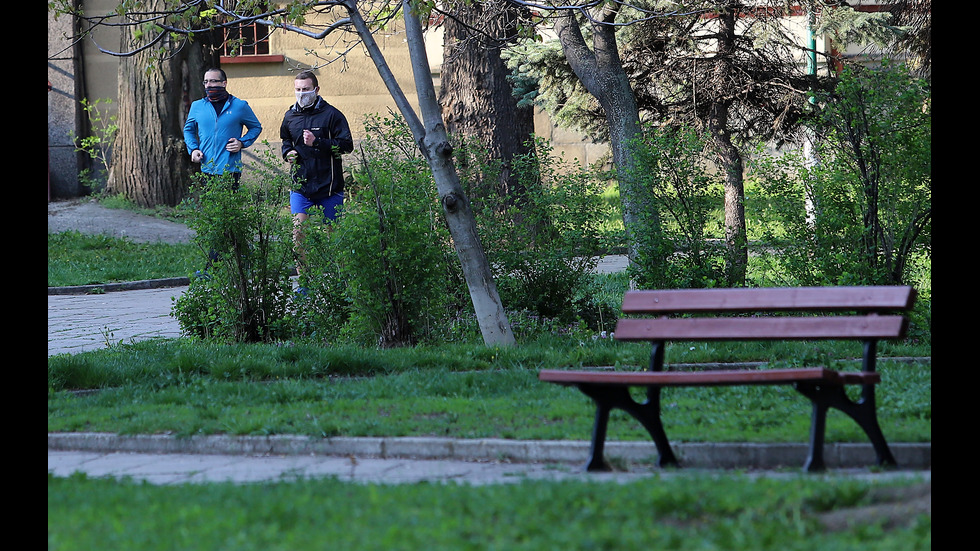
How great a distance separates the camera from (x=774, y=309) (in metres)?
5.34

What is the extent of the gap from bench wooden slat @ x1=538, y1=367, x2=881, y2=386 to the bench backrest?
0.86 feet

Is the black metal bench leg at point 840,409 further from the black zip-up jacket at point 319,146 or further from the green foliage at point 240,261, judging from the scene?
the black zip-up jacket at point 319,146

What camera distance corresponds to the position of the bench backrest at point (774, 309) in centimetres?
494

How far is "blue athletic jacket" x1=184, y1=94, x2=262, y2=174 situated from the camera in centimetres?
1080

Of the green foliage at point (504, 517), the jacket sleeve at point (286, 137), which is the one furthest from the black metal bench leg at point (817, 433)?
the jacket sleeve at point (286, 137)

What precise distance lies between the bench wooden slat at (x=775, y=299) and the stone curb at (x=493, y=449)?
67 cm

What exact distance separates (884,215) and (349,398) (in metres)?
4.57

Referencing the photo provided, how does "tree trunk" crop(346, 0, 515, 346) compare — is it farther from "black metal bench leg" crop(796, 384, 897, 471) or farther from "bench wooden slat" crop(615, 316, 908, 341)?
"black metal bench leg" crop(796, 384, 897, 471)

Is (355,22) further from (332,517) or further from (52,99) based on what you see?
(52,99)

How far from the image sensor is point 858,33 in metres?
13.1

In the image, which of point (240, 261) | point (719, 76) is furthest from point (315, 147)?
point (719, 76)

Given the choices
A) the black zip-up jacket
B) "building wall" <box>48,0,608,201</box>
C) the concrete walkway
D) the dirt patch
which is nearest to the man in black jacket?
the black zip-up jacket

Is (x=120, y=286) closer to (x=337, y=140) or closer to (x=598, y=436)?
(x=337, y=140)

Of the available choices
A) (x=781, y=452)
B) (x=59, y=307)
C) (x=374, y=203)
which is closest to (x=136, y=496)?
(x=781, y=452)
